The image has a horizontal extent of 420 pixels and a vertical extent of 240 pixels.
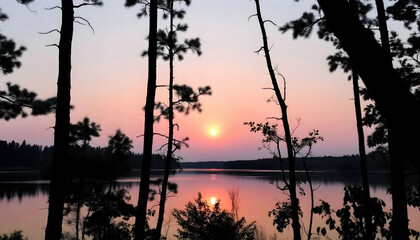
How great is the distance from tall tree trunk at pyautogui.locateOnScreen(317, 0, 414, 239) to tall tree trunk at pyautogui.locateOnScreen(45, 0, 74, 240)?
6.53 meters

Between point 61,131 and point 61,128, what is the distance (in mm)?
66

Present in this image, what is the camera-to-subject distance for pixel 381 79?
1.73 meters

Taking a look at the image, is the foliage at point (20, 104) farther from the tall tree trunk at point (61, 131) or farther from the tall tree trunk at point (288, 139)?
the tall tree trunk at point (288, 139)

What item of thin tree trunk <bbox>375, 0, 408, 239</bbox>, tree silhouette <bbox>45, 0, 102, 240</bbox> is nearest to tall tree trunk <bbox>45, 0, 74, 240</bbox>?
tree silhouette <bbox>45, 0, 102, 240</bbox>

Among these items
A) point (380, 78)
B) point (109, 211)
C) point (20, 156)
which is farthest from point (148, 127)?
point (20, 156)

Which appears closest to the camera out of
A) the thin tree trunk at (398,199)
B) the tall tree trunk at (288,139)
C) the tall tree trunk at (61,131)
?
the tall tree trunk at (61,131)

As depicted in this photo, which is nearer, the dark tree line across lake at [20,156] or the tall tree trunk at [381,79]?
the tall tree trunk at [381,79]

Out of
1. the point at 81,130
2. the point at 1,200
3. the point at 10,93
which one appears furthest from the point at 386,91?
the point at 1,200

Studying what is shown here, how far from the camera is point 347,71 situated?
13.9m

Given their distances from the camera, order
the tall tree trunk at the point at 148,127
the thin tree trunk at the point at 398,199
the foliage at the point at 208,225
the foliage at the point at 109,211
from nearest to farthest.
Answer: the thin tree trunk at the point at 398,199
the tall tree trunk at the point at 148,127
the foliage at the point at 208,225
the foliage at the point at 109,211

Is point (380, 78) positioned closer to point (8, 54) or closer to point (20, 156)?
point (8, 54)

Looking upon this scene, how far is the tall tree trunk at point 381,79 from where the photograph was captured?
1.57m

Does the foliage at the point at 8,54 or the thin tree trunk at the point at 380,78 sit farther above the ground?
the foliage at the point at 8,54

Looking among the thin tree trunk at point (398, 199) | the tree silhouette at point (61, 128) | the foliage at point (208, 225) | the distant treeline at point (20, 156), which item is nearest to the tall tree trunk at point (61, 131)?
the tree silhouette at point (61, 128)
